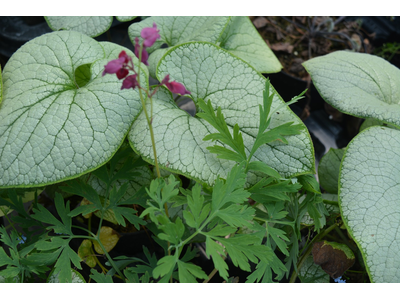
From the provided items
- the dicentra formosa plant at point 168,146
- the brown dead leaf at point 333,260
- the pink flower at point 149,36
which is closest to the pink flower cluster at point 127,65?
the pink flower at point 149,36

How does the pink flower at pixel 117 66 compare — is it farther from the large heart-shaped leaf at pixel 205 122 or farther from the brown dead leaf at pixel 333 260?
the brown dead leaf at pixel 333 260

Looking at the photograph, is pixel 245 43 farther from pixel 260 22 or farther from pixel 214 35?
pixel 260 22

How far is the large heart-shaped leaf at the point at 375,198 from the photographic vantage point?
538mm

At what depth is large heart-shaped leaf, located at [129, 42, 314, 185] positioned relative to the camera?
583 millimetres

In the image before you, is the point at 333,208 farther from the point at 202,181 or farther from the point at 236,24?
the point at 236,24

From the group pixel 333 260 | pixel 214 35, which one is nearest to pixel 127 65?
pixel 214 35

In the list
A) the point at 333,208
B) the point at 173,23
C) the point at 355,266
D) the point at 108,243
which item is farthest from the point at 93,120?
the point at 355,266

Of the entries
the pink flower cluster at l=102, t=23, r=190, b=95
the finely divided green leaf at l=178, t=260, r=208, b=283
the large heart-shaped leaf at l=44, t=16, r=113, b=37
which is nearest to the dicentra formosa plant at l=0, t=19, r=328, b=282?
the finely divided green leaf at l=178, t=260, r=208, b=283

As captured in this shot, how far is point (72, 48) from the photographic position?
71 centimetres

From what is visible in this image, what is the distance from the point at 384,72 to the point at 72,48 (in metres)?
0.76

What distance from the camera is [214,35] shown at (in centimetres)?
79

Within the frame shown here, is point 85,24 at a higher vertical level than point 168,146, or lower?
higher

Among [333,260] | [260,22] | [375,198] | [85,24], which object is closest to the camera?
[375,198]

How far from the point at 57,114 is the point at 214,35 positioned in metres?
0.41
